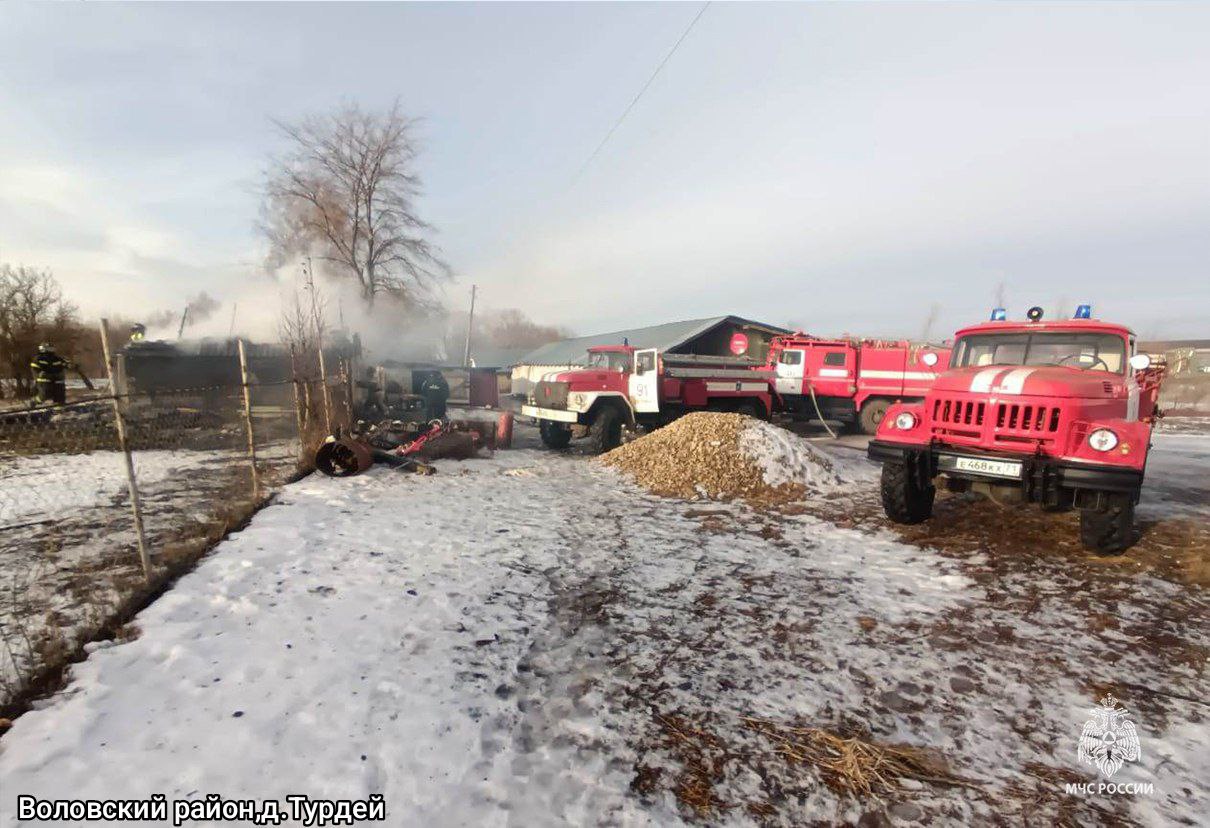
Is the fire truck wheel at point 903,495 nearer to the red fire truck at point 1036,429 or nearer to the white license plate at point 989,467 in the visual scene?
the red fire truck at point 1036,429

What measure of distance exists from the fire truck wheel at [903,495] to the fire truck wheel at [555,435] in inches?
268

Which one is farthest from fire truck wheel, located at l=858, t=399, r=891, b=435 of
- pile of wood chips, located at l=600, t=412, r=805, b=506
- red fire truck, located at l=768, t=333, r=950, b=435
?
pile of wood chips, located at l=600, t=412, r=805, b=506

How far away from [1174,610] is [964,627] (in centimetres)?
171

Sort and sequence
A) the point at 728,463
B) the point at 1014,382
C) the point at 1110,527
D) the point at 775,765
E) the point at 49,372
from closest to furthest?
the point at 775,765 → the point at 1110,527 → the point at 1014,382 → the point at 728,463 → the point at 49,372

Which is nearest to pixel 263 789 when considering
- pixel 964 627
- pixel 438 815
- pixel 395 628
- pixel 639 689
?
pixel 438 815

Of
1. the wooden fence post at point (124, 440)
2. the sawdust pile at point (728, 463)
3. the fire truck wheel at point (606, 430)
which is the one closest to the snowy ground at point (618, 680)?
the wooden fence post at point (124, 440)

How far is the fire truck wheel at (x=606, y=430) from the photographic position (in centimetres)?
1055

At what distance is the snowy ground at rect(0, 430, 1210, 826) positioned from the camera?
2158 millimetres

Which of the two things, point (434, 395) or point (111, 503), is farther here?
point (434, 395)

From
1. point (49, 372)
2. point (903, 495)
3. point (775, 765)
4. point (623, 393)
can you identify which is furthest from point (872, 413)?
point (49, 372)

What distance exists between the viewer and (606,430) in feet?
34.8

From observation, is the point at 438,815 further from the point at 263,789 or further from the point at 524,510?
the point at 524,510

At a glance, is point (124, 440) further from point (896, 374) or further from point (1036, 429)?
point (896, 374)

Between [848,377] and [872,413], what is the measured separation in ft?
3.89
